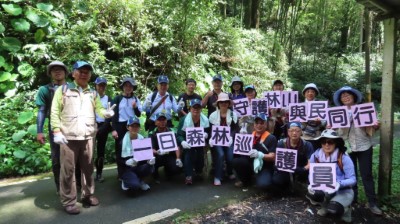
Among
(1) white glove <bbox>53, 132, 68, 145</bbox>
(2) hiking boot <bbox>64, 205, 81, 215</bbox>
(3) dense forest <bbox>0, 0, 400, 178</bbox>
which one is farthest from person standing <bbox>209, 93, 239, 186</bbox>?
(3) dense forest <bbox>0, 0, 400, 178</bbox>

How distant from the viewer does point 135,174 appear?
192 inches

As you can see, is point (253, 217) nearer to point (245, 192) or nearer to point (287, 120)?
point (245, 192)

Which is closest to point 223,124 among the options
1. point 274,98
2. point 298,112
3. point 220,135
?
point 220,135

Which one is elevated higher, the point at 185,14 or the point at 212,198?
the point at 185,14

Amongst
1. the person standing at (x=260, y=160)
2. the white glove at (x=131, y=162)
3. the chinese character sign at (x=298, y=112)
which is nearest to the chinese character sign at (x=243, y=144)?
the person standing at (x=260, y=160)

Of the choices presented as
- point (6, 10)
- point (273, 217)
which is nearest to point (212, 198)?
point (273, 217)

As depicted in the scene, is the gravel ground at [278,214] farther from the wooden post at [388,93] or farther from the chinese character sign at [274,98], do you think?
the chinese character sign at [274,98]

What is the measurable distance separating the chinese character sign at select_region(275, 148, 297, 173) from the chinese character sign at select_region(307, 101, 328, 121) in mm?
917

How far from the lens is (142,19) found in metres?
9.38

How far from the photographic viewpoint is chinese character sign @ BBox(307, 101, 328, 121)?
16.7 ft

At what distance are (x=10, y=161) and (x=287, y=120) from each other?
538 cm

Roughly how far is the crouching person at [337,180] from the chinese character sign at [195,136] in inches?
71.7

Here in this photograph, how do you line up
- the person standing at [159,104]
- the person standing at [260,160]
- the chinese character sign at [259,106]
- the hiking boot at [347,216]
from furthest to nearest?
the chinese character sign at [259,106] < the person standing at [159,104] < the person standing at [260,160] < the hiking boot at [347,216]

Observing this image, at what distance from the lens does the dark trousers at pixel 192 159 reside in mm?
5359
